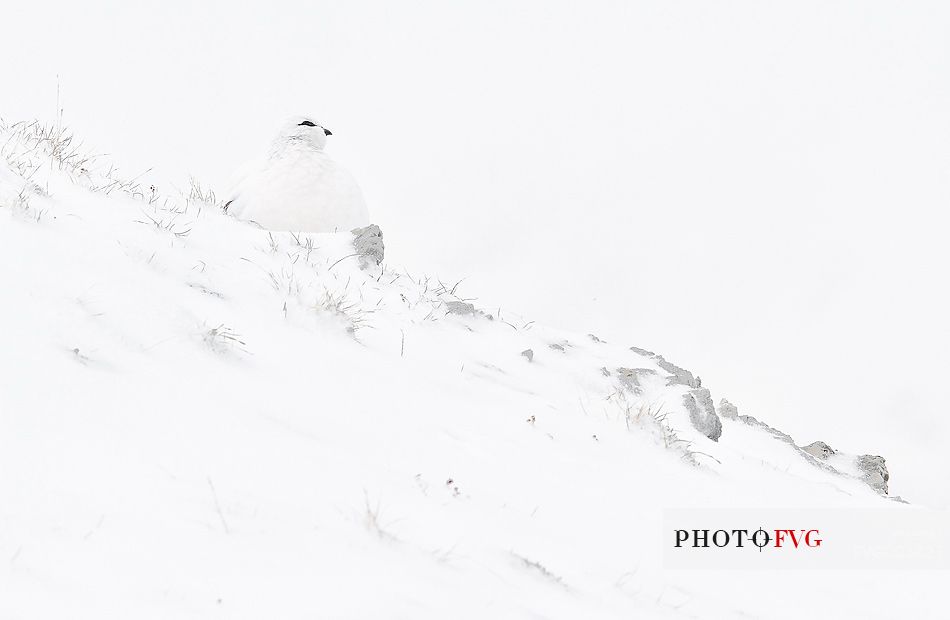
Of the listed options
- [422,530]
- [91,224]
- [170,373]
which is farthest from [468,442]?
[91,224]

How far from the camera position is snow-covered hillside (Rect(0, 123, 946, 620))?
180 cm

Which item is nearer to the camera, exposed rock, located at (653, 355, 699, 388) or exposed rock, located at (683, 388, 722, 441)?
exposed rock, located at (683, 388, 722, 441)

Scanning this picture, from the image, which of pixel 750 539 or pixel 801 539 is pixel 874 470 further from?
pixel 750 539

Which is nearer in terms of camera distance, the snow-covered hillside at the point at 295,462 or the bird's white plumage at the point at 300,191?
the snow-covered hillside at the point at 295,462

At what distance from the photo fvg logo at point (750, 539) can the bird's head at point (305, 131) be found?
660cm

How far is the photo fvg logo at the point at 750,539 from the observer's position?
3111 millimetres

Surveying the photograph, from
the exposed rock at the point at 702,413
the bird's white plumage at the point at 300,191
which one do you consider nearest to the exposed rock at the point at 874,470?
the exposed rock at the point at 702,413

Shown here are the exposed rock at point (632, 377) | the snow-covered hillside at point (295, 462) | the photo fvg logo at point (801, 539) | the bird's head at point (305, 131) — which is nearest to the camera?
the snow-covered hillside at point (295, 462)

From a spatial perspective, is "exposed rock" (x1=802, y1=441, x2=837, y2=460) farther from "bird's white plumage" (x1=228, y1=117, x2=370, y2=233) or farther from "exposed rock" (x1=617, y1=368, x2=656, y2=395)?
"bird's white plumage" (x1=228, y1=117, x2=370, y2=233)

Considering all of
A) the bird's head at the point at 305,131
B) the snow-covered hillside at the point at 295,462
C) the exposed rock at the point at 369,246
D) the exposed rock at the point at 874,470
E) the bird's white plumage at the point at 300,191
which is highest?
the bird's head at the point at 305,131

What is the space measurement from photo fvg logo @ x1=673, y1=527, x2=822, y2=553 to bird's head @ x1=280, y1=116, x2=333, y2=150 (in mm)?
6599

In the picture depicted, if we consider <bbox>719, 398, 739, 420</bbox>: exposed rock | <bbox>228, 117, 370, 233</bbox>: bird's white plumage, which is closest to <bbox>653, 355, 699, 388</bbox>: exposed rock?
<bbox>719, 398, 739, 420</bbox>: exposed rock

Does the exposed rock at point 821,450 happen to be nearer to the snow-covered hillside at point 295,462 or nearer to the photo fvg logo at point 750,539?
the snow-covered hillside at point 295,462

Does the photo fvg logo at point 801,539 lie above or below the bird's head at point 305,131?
below
